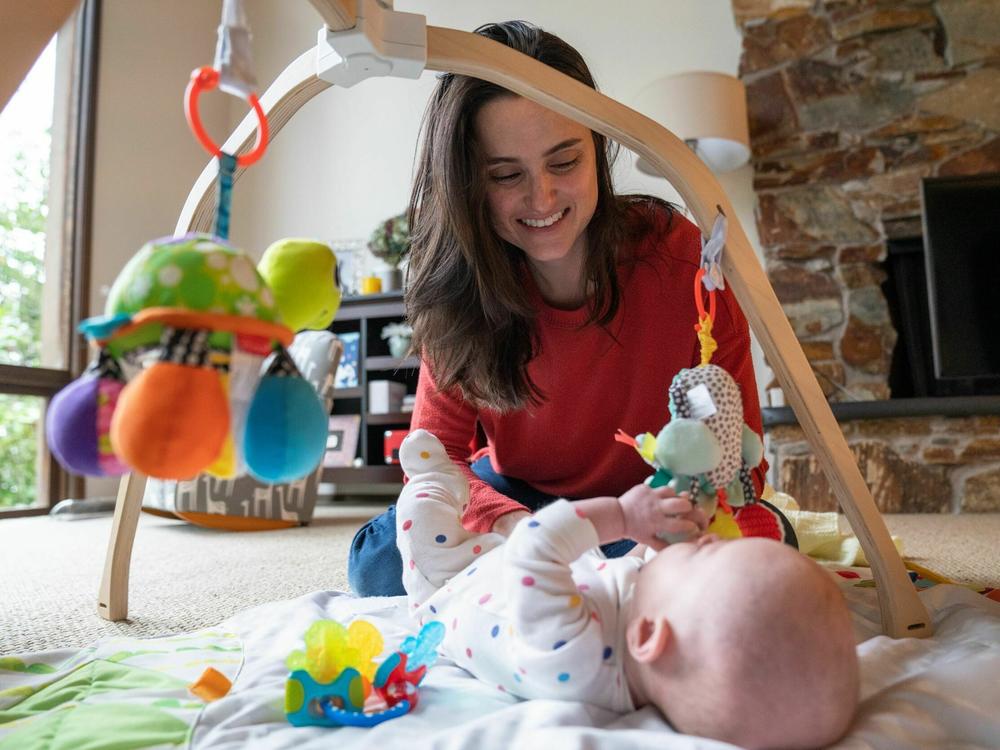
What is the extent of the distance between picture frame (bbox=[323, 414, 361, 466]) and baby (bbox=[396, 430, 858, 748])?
8.06 feet

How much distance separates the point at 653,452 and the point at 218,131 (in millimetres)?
3731

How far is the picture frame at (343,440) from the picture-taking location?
10.6 ft

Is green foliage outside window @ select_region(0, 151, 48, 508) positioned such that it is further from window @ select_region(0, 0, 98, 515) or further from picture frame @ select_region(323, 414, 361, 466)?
picture frame @ select_region(323, 414, 361, 466)

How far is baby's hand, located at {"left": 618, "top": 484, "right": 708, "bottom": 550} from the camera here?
69cm

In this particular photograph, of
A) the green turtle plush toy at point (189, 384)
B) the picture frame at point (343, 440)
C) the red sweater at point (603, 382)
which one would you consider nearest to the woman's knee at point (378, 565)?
the red sweater at point (603, 382)

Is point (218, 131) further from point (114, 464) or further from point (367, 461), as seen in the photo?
point (114, 464)

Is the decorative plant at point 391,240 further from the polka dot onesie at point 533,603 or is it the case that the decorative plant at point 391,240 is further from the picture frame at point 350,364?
the polka dot onesie at point 533,603

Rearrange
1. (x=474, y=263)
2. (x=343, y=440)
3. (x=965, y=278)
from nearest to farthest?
(x=474, y=263)
(x=965, y=278)
(x=343, y=440)

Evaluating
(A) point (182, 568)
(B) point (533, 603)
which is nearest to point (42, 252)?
(A) point (182, 568)

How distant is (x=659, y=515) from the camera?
0.69m

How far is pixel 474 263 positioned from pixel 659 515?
548 millimetres

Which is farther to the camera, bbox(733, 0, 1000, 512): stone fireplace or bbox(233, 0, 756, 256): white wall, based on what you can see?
bbox(233, 0, 756, 256): white wall

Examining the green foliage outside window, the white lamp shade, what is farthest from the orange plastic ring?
the green foliage outside window

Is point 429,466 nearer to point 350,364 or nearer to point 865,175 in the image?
point 350,364
